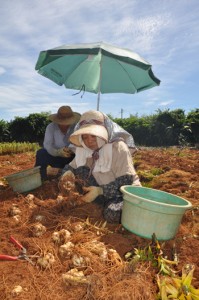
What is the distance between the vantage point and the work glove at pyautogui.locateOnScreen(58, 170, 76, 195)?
131 inches

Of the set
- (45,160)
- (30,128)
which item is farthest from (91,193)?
(30,128)

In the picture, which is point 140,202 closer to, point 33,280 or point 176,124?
point 33,280

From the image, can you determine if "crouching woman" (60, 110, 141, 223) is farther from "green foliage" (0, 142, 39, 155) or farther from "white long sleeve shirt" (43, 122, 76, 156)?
"green foliage" (0, 142, 39, 155)

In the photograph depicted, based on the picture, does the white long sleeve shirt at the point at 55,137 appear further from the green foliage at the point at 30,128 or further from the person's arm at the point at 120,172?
the green foliage at the point at 30,128

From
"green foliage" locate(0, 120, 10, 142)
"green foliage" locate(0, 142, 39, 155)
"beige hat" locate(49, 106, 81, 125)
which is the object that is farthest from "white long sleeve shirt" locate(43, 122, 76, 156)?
"green foliage" locate(0, 120, 10, 142)

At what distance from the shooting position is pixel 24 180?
3623 millimetres

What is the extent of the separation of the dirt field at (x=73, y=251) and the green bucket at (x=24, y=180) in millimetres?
116

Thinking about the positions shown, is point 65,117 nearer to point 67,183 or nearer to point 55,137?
point 55,137

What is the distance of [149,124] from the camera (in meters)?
16.1

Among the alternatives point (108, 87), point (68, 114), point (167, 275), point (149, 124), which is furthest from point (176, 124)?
point (167, 275)

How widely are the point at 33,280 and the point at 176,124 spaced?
46.3 feet

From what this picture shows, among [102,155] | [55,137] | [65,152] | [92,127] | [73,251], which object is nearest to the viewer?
[73,251]

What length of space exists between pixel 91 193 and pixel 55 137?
1.58 meters

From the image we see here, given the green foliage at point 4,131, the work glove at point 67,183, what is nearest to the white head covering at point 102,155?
the work glove at point 67,183
